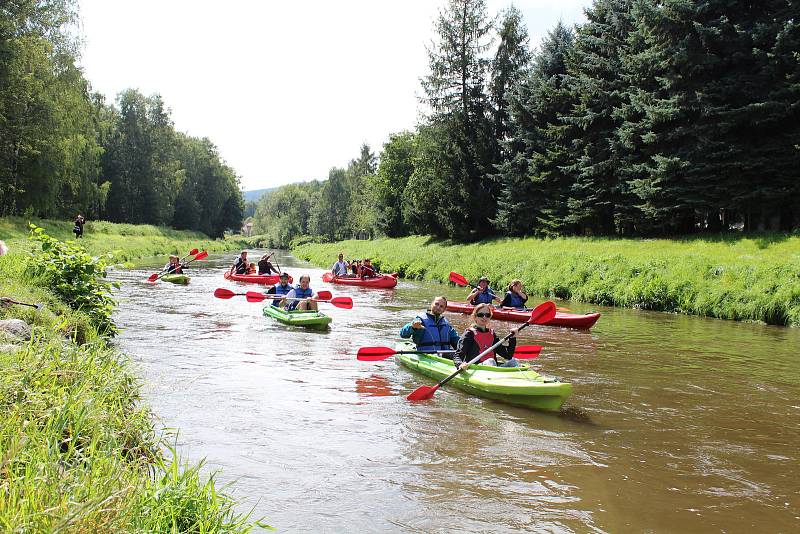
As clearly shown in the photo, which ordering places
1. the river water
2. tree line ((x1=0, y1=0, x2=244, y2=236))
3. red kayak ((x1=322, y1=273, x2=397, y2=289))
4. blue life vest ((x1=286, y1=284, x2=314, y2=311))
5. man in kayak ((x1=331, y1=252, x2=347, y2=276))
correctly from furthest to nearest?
tree line ((x1=0, y1=0, x2=244, y2=236))
man in kayak ((x1=331, y1=252, x2=347, y2=276))
red kayak ((x1=322, y1=273, x2=397, y2=289))
blue life vest ((x1=286, y1=284, x2=314, y2=311))
the river water

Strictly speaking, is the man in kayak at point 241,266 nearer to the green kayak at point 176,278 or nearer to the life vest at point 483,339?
the green kayak at point 176,278

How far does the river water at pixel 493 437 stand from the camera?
4.51 meters

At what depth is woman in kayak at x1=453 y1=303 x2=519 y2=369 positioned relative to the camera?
25.8 feet

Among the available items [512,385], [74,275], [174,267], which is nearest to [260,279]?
[174,267]

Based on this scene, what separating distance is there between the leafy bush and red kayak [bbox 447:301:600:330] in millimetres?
8217

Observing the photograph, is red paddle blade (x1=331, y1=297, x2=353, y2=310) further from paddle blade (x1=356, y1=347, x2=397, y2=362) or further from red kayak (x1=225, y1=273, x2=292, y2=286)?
red kayak (x1=225, y1=273, x2=292, y2=286)

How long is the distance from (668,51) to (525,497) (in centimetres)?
1784

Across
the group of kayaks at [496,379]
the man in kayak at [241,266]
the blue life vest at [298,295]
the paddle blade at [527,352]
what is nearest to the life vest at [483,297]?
the group of kayaks at [496,379]

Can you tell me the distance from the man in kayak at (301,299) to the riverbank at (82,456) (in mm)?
6527

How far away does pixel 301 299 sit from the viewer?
518 inches

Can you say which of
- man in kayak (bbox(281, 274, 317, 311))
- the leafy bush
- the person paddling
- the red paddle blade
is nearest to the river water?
the leafy bush

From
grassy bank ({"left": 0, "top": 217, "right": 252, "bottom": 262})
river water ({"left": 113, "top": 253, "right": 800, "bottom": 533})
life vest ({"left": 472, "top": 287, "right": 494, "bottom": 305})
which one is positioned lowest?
river water ({"left": 113, "top": 253, "right": 800, "bottom": 533})

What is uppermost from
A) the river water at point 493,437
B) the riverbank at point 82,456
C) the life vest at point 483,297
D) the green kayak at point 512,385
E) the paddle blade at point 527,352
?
the life vest at point 483,297

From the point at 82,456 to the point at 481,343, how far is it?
549cm
